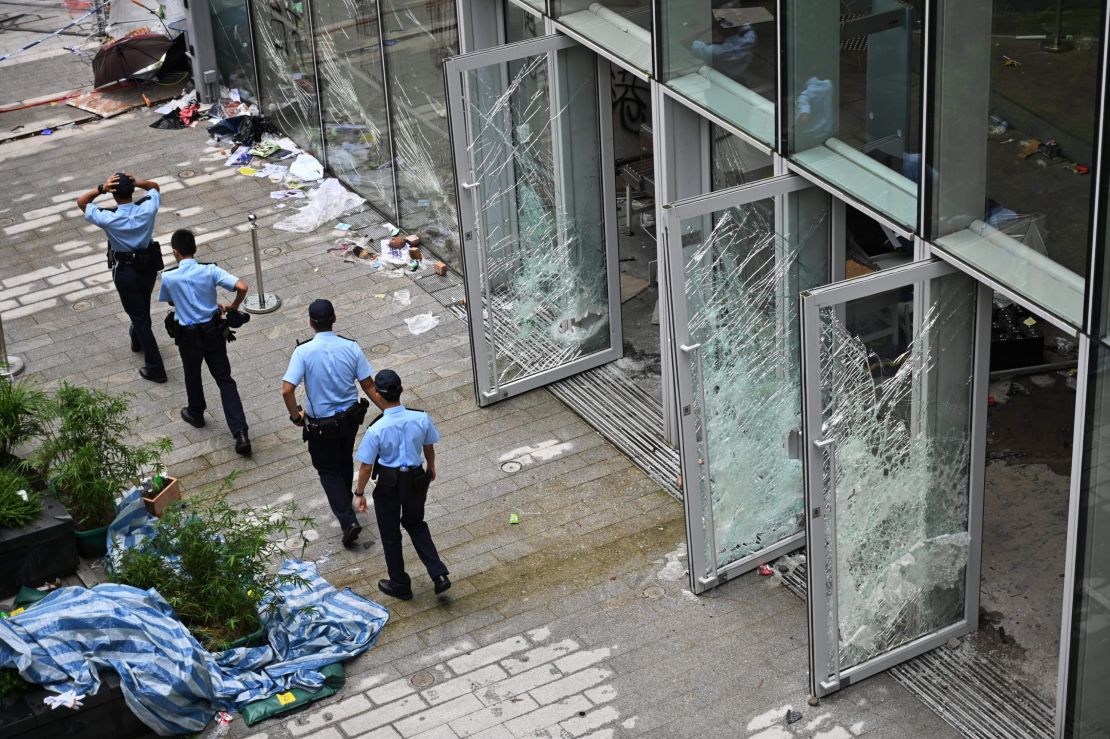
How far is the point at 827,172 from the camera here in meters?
7.43

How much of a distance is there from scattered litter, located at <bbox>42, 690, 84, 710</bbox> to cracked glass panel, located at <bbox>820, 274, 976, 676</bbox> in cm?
361

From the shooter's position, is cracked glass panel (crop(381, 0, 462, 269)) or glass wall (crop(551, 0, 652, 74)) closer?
glass wall (crop(551, 0, 652, 74))

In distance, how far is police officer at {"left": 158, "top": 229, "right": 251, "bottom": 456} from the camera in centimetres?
920

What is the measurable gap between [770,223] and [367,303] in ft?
14.7

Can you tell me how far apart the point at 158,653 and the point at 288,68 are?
7435 millimetres

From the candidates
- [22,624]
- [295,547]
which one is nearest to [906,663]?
[295,547]

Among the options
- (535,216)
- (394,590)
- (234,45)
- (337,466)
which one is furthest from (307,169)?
(394,590)

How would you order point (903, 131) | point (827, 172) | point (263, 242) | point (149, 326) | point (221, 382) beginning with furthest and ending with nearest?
point (263, 242), point (149, 326), point (221, 382), point (827, 172), point (903, 131)

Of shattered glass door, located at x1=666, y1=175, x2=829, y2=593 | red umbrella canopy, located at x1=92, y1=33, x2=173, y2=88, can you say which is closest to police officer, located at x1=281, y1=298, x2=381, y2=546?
shattered glass door, located at x1=666, y1=175, x2=829, y2=593

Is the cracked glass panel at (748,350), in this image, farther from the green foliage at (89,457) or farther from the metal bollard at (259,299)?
the metal bollard at (259,299)

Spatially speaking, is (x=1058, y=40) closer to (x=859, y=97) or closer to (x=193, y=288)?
(x=859, y=97)

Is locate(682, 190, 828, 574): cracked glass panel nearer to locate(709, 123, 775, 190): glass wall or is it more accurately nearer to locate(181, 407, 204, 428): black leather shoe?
locate(709, 123, 775, 190): glass wall

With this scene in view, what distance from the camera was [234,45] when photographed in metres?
14.5

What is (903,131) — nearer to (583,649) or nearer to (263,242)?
(583,649)
